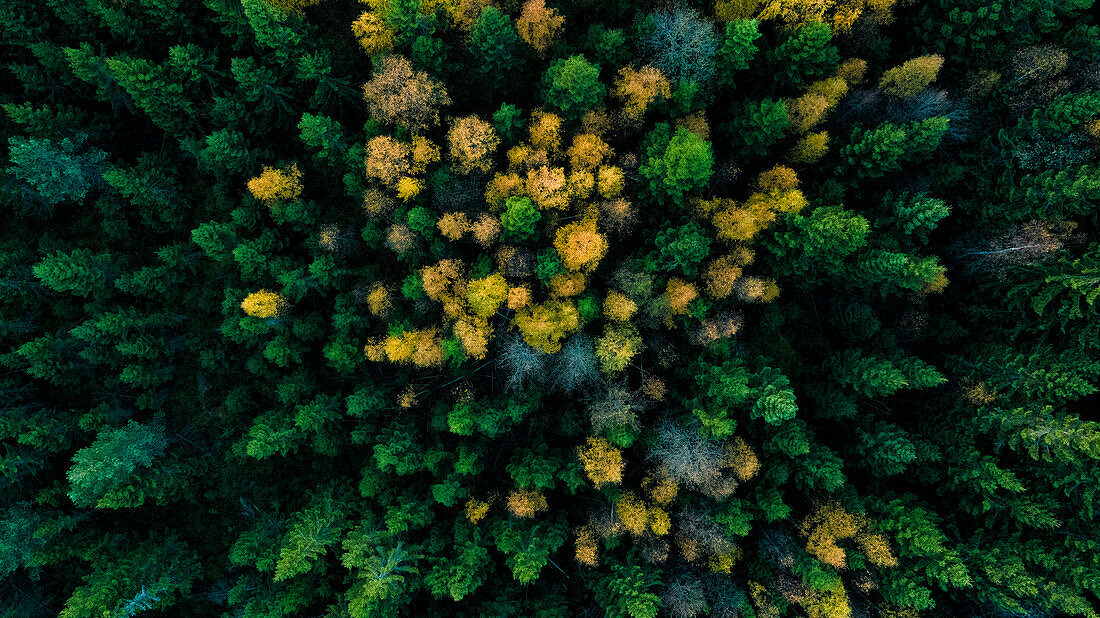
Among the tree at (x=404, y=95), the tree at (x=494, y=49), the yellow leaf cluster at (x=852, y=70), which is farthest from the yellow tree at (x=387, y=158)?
the yellow leaf cluster at (x=852, y=70)

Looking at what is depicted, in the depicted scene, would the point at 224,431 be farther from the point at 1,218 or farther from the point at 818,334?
the point at 818,334

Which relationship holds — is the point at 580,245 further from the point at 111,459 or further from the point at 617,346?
the point at 111,459

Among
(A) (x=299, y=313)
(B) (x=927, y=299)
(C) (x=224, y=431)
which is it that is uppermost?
(A) (x=299, y=313)

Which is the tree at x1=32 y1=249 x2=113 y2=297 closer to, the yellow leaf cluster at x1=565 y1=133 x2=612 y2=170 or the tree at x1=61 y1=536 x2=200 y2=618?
the tree at x1=61 y1=536 x2=200 y2=618

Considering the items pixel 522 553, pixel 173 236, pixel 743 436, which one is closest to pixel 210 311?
pixel 173 236

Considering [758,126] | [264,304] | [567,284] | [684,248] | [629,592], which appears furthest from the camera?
[264,304]

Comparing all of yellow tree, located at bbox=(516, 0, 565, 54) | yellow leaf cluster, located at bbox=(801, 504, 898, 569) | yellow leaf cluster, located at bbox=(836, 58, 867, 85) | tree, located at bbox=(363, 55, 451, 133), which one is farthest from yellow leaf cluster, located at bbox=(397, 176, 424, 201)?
yellow leaf cluster, located at bbox=(801, 504, 898, 569)

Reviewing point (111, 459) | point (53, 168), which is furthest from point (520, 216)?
point (53, 168)
